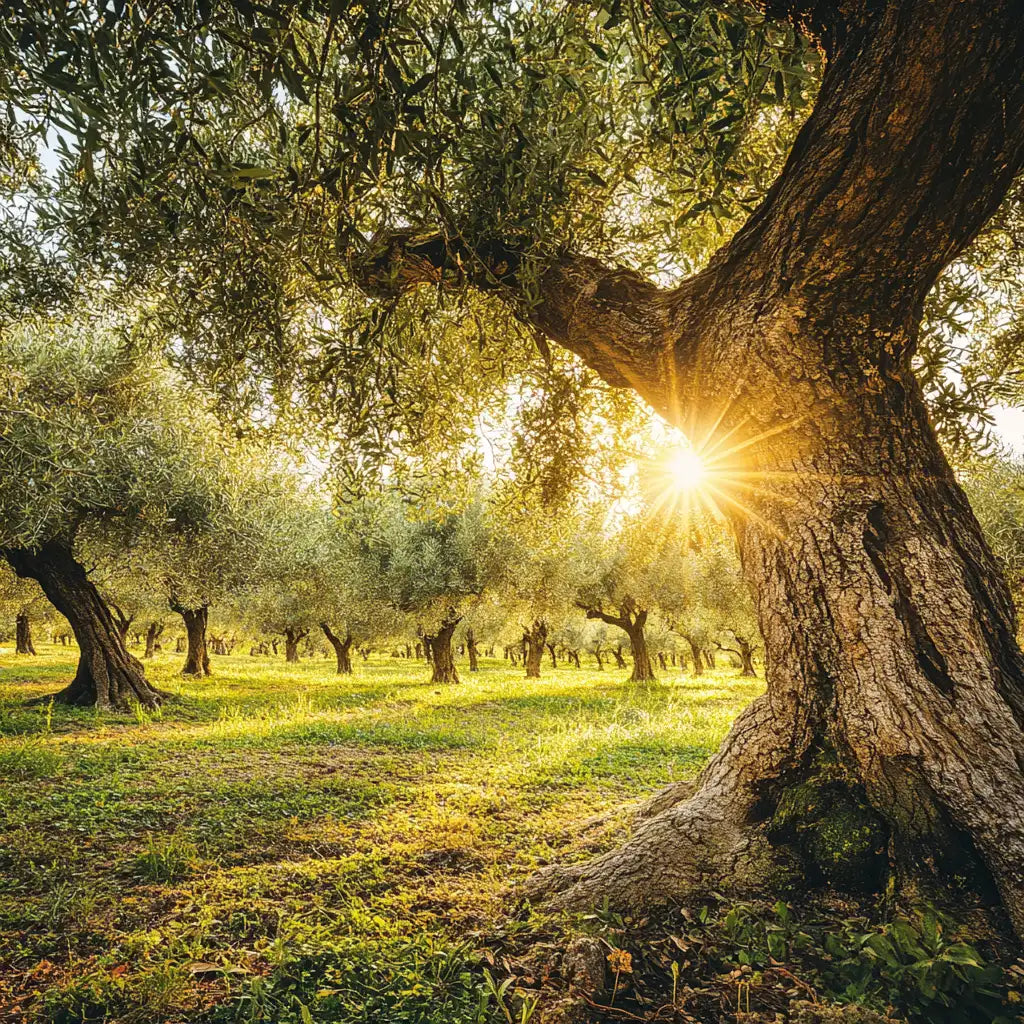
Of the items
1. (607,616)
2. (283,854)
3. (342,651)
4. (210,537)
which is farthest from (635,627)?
(283,854)

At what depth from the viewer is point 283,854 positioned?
17.1ft

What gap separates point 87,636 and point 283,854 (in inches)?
501

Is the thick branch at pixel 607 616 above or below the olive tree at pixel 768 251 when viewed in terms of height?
below

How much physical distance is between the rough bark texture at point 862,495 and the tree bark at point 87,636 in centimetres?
1487

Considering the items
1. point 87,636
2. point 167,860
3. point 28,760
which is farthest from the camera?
point 87,636

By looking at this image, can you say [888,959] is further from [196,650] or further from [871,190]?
[196,650]

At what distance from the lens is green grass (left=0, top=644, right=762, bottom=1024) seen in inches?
124

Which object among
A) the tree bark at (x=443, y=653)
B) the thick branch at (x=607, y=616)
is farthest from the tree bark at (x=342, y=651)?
the thick branch at (x=607, y=616)

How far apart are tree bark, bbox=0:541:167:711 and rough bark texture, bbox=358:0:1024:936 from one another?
14869mm

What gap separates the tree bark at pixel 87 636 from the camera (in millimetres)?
14055

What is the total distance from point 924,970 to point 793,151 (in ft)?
15.6

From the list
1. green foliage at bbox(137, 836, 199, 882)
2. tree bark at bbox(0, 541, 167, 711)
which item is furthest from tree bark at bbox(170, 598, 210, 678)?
green foliage at bbox(137, 836, 199, 882)

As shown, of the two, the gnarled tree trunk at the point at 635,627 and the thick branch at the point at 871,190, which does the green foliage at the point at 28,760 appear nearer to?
the thick branch at the point at 871,190

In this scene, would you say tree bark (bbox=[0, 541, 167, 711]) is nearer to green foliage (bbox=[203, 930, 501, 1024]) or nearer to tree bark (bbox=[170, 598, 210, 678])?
tree bark (bbox=[170, 598, 210, 678])
